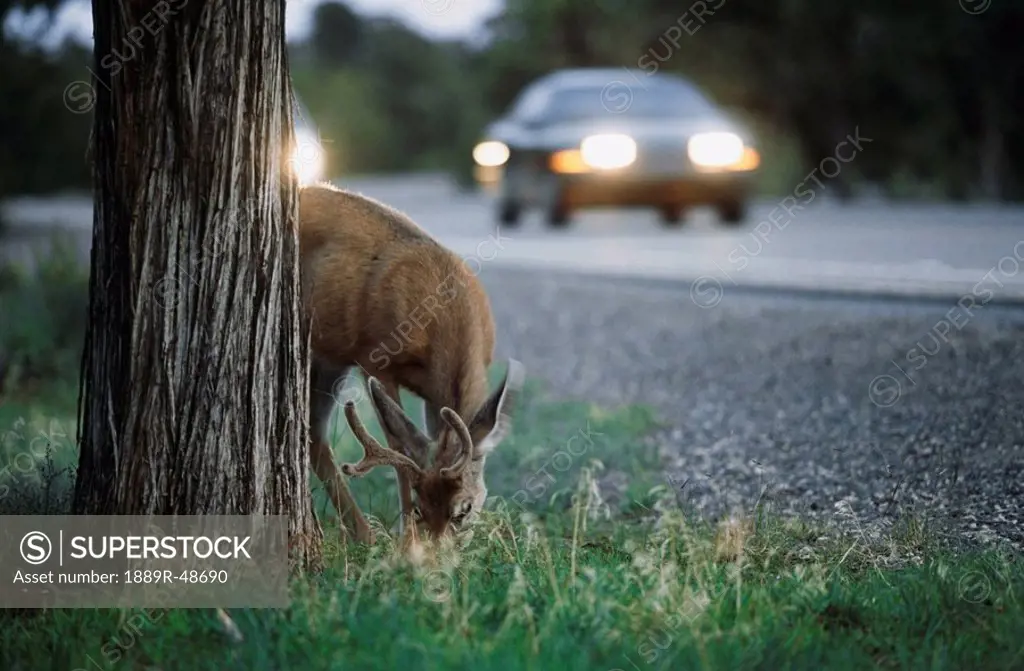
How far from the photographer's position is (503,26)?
3241 cm

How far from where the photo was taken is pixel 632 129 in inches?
667

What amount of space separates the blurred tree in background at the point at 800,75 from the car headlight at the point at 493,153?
479 cm

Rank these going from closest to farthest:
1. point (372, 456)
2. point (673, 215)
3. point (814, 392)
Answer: point (372, 456) < point (814, 392) < point (673, 215)

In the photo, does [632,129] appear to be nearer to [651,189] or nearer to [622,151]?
[622,151]

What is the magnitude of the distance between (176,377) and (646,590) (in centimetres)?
164

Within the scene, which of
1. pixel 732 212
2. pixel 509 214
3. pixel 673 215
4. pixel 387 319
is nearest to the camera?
pixel 387 319

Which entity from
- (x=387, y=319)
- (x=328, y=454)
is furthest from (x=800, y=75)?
(x=328, y=454)

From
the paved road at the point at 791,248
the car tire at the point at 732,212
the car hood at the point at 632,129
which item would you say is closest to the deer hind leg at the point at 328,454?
the paved road at the point at 791,248

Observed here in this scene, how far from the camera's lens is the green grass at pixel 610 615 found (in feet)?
13.3

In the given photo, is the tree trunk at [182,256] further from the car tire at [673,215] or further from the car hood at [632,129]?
the car tire at [673,215]

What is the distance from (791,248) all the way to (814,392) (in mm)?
7020

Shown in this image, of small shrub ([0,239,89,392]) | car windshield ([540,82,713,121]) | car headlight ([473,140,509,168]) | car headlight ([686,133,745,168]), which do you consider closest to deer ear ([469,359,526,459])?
small shrub ([0,239,89,392])

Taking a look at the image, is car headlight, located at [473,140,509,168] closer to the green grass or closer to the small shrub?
the small shrub

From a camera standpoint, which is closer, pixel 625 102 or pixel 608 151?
pixel 608 151
